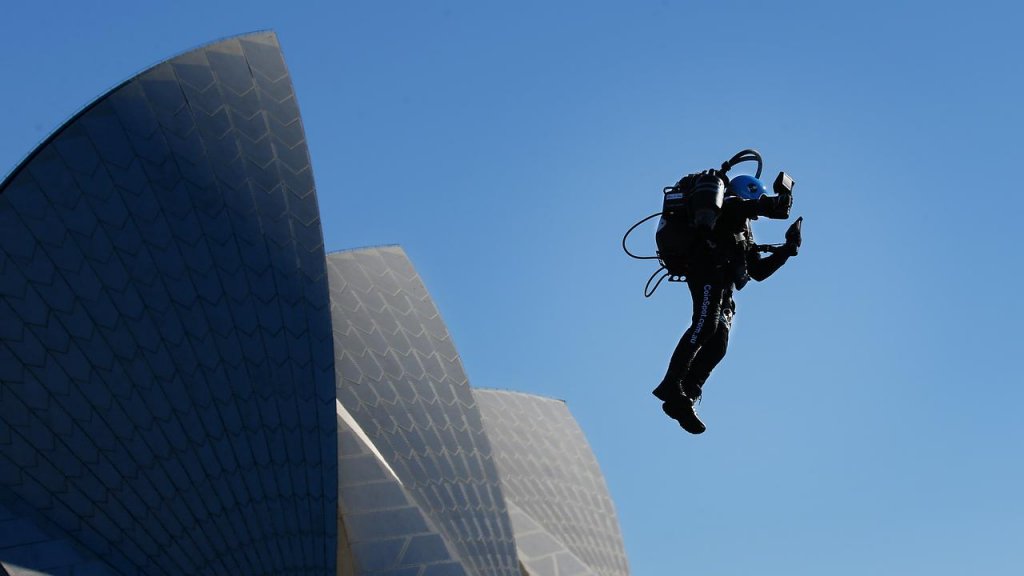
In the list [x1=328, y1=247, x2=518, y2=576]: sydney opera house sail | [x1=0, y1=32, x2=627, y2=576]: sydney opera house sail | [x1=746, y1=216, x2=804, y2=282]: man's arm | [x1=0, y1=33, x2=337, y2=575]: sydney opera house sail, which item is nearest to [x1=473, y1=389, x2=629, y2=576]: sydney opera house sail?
[x1=328, y1=247, x2=518, y2=576]: sydney opera house sail

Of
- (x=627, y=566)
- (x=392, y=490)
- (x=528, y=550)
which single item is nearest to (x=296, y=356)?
(x=392, y=490)

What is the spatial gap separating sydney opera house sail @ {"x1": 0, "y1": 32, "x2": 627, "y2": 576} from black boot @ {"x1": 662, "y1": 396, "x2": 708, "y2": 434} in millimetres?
16348

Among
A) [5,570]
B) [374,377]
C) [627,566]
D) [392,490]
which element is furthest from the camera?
[627,566]

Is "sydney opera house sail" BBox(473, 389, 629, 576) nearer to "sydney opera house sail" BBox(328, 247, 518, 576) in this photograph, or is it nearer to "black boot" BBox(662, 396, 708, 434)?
"sydney opera house sail" BBox(328, 247, 518, 576)

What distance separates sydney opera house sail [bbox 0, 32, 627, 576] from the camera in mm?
25234

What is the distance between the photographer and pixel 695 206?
34.4ft

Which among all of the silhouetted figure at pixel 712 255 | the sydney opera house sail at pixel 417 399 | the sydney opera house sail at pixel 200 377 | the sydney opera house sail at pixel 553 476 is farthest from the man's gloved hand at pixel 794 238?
the sydney opera house sail at pixel 553 476

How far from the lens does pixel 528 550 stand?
109 feet

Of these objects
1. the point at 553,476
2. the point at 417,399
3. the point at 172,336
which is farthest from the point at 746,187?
the point at 553,476

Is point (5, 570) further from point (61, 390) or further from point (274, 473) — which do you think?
point (274, 473)

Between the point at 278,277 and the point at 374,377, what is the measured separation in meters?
5.13

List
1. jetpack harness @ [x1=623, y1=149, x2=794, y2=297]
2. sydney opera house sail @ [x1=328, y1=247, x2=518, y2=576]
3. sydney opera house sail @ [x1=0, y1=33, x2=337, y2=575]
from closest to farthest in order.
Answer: jetpack harness @ [x1=623, y1=149, x2=794, y2=297] < sydney opera house sail @ [x1=0, y1=33, x2=337, y2=575] < sydney opera house sail @ [x1=328, y1=247, x2=518, y2=576]

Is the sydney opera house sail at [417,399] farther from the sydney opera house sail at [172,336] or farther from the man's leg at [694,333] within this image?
the man's leg at [694,333]

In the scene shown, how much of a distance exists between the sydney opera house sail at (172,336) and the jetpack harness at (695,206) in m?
16.5
